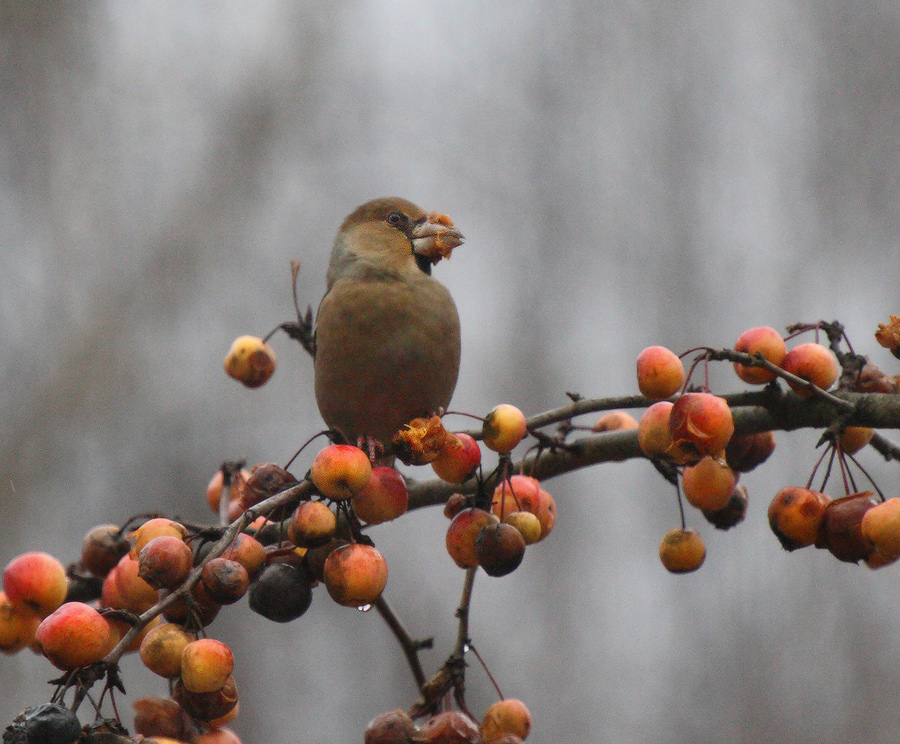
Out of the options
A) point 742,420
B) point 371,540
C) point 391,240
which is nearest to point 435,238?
point 391,240

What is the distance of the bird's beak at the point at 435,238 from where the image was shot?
2.34 meters

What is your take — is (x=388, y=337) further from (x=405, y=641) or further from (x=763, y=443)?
(x=763, y=443)

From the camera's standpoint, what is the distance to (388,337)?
2.27m

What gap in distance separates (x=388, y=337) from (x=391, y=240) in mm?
343

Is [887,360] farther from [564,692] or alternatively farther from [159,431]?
[159,431]

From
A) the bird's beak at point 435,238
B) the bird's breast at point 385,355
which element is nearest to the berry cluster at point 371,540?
the bird's breast at point 385,355

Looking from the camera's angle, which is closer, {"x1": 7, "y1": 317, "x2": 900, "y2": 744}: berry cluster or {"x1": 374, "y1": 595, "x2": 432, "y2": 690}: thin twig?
{"x1": 7, "y1": 317, "x2": 900, "y2": 744}: berry cluster

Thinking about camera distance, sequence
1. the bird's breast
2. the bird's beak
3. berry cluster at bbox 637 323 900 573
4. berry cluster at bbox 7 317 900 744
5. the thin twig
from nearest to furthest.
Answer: berry cluster at bbox 7 317 900 744
berry cluster at bbox 637 323 900 573
the thin twig
the bird's breast
the bird's beak

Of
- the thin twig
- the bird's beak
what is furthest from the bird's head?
the thin twig

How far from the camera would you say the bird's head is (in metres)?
2.39

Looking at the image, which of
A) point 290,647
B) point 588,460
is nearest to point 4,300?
point 290,647

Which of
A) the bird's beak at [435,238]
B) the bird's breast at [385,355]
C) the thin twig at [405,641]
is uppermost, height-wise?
the bird's beak at [435,238]

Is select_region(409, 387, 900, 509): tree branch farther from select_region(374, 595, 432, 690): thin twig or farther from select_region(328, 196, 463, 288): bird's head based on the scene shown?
select_region(328, 196, 463, 288): bird's head

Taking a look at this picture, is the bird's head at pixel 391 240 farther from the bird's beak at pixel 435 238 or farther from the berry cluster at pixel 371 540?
the berry cluster at pixel 371 540
